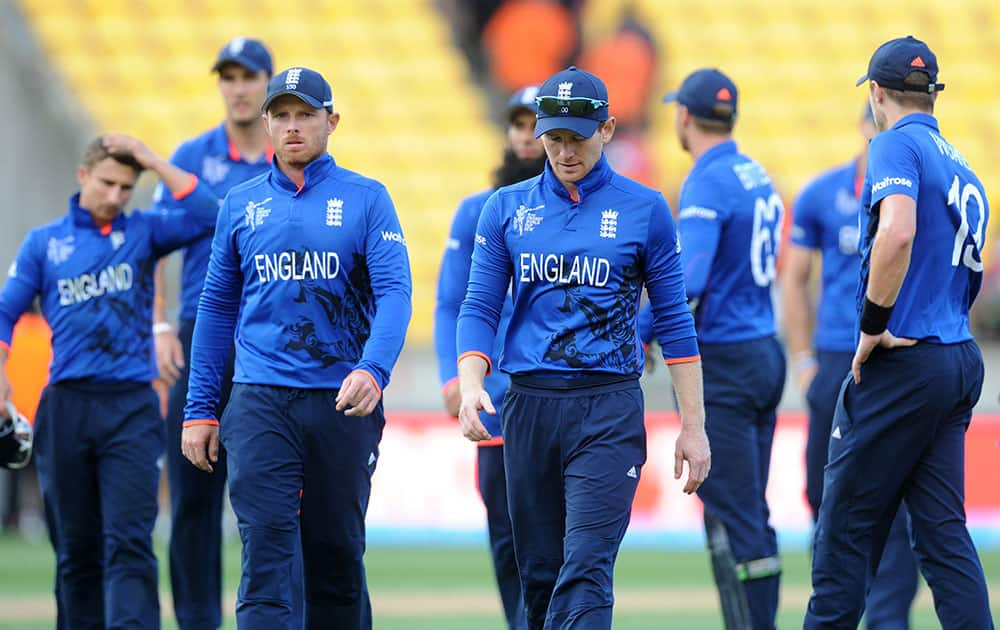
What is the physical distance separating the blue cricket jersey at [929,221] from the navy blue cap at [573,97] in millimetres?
1005

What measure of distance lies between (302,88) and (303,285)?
73 cm

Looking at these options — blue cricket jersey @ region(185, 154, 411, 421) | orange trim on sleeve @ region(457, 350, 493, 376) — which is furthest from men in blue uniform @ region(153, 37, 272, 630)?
orange trim on sleeve @ region(457, 350, 493, 376)

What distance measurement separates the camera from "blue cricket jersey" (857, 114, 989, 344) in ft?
18.2

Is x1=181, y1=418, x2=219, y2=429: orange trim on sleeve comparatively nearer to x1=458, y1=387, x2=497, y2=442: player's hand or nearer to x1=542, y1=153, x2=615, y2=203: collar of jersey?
x1=458, y1=387, x2=497, y2=442: player's hand

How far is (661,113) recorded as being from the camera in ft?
60.1

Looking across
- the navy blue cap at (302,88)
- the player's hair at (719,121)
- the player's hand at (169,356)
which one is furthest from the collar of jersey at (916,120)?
the player's hand at (169,356)

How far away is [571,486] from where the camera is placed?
5.46m

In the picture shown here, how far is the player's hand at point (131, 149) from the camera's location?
22.4 feet

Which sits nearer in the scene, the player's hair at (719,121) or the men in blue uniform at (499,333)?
the men in blue uniform at (499,333)

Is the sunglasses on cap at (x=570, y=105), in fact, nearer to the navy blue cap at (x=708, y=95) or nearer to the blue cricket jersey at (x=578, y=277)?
the blue cricket jersey at (x=578, y=277)

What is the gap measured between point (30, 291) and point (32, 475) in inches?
295

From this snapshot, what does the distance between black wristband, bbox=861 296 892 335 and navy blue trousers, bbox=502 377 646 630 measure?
2.77 feet

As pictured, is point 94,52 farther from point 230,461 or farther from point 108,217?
point 230,461

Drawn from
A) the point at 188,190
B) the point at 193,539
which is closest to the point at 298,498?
the point at 193,539
